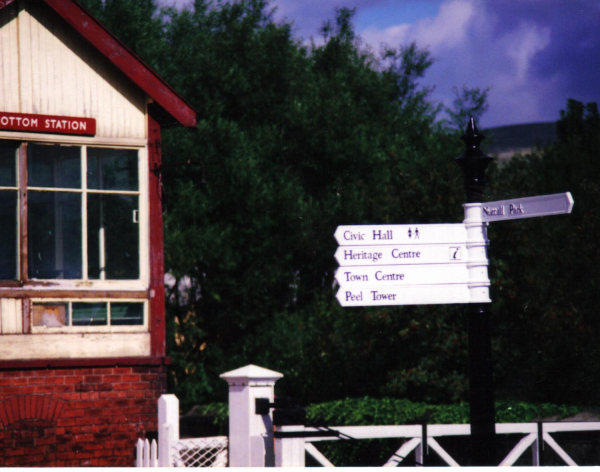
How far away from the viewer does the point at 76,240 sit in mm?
9586

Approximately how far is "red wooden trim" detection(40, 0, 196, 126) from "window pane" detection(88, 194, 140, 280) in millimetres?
1289

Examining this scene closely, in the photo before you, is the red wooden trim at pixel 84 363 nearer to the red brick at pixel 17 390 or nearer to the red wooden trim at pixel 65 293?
the red brick at pixel 17 390

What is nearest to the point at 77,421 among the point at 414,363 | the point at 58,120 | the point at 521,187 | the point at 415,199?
the point at 58,120

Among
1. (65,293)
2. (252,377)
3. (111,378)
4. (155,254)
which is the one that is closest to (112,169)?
→ (155,254)

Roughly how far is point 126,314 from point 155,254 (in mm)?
847

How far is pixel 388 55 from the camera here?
68.3ft

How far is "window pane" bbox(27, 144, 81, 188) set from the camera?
369 inches

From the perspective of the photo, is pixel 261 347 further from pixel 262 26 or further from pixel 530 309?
pixel 262 26

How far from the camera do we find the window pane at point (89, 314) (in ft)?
30.9

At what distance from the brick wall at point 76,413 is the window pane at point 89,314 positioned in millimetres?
543

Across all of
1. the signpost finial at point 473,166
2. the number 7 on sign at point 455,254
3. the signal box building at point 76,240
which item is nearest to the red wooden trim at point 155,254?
the signal box building at point 76,240

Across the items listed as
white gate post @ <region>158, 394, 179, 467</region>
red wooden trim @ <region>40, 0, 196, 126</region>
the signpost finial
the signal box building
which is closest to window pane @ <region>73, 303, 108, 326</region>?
the signal box building

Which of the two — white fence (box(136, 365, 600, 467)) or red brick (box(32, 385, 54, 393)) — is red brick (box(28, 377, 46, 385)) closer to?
red brick (box(32, 385, 54, 393))

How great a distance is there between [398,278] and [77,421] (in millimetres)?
5656
